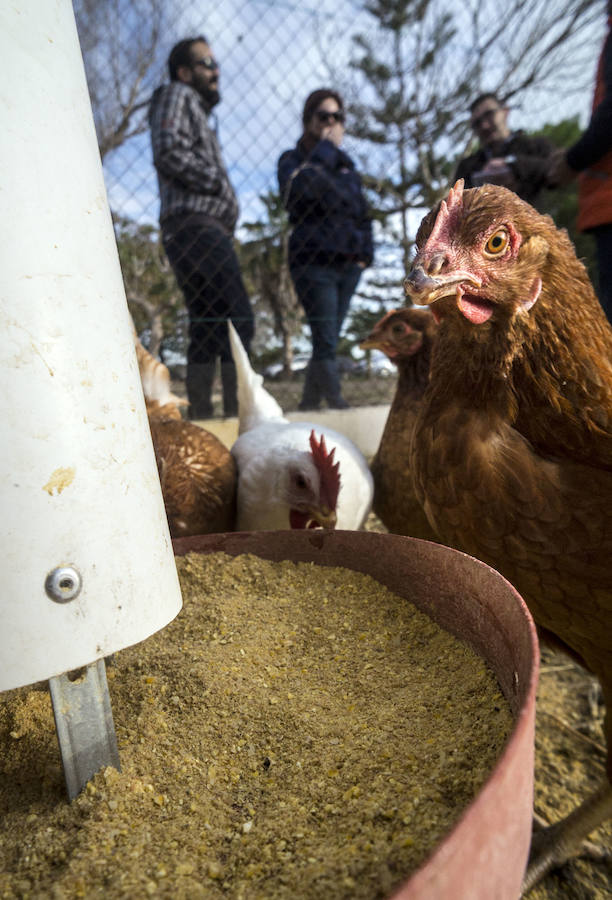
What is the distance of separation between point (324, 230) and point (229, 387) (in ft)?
3.21

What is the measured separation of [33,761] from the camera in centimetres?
47

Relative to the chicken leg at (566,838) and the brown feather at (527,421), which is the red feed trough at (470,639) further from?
the chicken leg at (566,838)

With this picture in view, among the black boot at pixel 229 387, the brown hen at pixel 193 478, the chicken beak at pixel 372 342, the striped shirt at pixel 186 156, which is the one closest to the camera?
the brown hen at pixel 193 478

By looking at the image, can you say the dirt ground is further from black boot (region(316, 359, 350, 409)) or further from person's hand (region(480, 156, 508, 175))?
black boot (region(316, 359, 350, 409))

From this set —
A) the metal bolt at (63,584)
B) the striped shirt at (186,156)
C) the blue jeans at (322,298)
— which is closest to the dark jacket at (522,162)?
the blue jeans at (322,298)

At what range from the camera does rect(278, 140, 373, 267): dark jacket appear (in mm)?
2754

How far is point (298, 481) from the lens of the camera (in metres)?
1.53

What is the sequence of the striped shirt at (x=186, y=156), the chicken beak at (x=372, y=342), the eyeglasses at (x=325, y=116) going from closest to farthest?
the chicken beak at (x=372, y=342), the striped shirt at (x=186, y=156), the eyeglasses at (x=325, y=116)

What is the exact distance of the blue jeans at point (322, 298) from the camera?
288 cm

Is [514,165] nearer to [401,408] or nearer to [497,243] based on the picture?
[401,408]

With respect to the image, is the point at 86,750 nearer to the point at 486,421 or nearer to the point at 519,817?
the point at 519,817

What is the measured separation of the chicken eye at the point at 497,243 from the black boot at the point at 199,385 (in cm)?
196

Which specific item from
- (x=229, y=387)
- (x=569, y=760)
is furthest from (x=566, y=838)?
(x=229, y=387)

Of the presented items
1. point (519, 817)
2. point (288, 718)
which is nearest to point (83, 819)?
point (288, 718)
